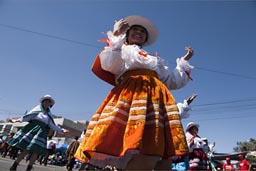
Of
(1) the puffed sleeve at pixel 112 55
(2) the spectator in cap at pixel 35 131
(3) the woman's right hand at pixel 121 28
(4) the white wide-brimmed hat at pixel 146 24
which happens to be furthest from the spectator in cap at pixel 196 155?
(3) the woman's right hand at pixel 121 28

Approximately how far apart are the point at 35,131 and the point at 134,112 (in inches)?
127

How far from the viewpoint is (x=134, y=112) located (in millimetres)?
2186

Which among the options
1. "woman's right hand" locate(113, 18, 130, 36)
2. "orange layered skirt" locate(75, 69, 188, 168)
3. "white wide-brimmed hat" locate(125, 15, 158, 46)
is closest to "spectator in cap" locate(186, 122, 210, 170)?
"white wide-brimmed hat" locate(125, 15, 158, 46)

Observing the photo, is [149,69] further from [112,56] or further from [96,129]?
[96,129]

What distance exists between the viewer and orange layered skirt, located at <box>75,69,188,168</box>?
2033 mm

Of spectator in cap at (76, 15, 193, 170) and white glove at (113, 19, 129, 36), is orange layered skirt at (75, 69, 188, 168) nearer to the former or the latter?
spectator in cap at (76, 15, 193, 170)

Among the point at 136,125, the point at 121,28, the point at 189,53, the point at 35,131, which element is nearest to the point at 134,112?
the point at 136,125

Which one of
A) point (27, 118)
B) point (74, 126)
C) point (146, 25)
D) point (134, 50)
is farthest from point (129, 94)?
point (74, 126)

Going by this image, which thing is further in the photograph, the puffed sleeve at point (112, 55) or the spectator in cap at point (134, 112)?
the puffed sleeve at point (112, 55)

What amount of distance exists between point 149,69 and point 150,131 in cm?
69

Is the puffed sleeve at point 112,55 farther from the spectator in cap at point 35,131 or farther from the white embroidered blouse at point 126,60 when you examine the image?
the spectator in cap at point 35,131

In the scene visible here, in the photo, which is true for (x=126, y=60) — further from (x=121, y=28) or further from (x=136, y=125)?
(x=136, y=125)

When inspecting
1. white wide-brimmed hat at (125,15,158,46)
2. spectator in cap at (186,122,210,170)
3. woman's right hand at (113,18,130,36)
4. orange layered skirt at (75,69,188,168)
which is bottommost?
orange layered skirt at (75,69,188,168)

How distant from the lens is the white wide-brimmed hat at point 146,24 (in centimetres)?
298
